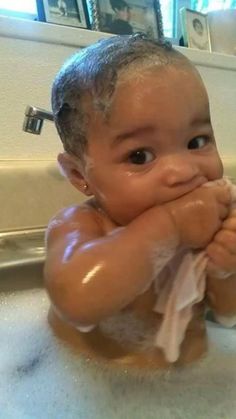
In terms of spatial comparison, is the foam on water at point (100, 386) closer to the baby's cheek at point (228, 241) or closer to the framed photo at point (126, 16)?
the baby's cheek at point (228, 241)

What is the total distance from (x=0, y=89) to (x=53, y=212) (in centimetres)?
25

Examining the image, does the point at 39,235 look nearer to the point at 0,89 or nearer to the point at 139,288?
the point at 0,89

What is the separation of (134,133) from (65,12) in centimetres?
67

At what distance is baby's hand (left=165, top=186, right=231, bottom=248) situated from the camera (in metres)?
0.51

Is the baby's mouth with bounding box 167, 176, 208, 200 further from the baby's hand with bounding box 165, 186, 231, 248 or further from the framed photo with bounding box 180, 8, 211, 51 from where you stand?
the framed photo with bounding box 180, 8, 211, 51

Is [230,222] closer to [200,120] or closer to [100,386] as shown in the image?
[200,120]

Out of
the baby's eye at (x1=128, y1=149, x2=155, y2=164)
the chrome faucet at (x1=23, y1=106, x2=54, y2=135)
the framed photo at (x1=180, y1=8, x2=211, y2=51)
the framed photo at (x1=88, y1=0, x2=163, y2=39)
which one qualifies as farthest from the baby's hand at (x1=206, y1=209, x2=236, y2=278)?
the framed photo at (x1=180, y1=8, x2=211, y2=51)

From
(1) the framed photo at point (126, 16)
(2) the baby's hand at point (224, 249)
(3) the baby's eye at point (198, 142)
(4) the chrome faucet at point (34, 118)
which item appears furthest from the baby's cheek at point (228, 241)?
(1) the framed photo at point (126, 16)

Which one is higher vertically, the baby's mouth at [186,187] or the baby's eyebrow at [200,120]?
the baby's eyebrow at [200,120]

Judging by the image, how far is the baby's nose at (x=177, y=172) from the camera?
0.51 metres

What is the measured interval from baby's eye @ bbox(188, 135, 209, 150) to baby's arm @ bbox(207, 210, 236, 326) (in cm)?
8

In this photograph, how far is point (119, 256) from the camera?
48 cm

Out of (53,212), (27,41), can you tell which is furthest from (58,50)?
(53,212)

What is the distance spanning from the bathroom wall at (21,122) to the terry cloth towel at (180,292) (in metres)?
0.45
